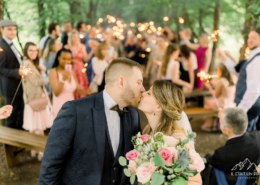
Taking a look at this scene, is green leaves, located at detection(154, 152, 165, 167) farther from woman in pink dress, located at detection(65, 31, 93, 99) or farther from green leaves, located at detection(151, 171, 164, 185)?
woman in pink dress, located at detection(65, 31, 93, 99)

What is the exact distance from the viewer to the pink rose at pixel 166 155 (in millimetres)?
1308

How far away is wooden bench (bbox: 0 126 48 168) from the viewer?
120 inches

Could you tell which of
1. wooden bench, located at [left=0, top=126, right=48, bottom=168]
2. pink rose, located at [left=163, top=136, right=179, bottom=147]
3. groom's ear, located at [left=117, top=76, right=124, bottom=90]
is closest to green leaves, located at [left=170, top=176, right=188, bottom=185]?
pink rose, located at [left=163, top=136, right=179, bottom=147]

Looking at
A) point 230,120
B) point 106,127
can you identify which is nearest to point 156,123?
point 106,127

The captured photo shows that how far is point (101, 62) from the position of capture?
5.21m

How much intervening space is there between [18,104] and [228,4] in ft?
22.2

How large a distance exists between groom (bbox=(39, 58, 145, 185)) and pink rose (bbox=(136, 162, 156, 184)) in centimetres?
39

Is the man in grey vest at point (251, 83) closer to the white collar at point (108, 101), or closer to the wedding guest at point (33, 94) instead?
the white collar at point (108, 101)

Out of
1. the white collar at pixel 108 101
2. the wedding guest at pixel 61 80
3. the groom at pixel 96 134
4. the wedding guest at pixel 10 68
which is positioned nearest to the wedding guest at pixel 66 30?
the wedding guest at pixel 61 80

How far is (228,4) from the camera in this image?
23.5ft

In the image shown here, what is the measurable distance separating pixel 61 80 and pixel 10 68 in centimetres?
77

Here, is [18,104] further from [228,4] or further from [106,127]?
[228,4]

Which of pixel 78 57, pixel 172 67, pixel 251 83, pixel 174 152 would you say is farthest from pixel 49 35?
pixel 174 152

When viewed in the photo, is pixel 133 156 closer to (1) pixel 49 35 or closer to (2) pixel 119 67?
(2) pixel 119 67
